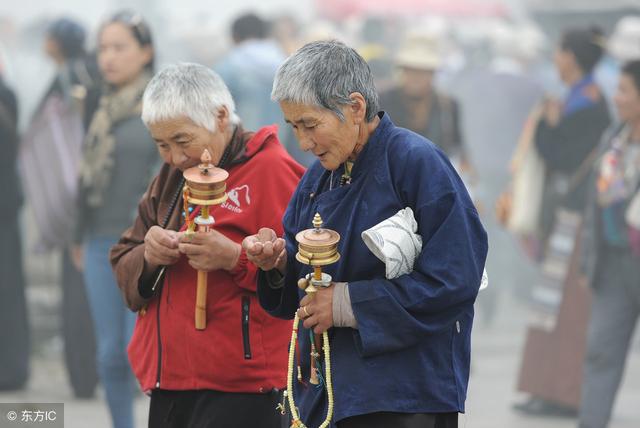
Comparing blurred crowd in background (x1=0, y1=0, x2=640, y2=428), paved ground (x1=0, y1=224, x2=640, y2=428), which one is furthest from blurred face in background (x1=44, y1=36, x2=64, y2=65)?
paved ground (x1=0, y1=224, x2=640, y2=428)

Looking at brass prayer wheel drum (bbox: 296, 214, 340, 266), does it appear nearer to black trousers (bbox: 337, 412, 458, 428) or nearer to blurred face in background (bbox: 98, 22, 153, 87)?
black trousers (bbox: 337, 412, 458, 428)

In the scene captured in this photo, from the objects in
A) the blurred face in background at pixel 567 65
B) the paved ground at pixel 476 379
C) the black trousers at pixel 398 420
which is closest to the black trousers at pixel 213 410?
the black trousers at pixel 398 420

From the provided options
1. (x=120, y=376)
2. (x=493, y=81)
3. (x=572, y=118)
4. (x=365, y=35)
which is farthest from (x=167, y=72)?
(x=365, y=35)

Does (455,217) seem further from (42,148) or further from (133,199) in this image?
(42,148)

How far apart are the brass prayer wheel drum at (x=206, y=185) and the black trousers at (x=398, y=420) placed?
722mm

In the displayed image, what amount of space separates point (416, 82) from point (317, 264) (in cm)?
512

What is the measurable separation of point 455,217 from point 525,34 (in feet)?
39.1

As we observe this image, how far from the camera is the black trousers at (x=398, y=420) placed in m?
3.06

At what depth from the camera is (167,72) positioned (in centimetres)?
376

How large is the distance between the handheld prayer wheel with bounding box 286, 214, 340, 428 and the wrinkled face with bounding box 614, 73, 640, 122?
340 centimetres

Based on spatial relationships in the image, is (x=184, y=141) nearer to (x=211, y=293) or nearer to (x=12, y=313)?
(x=211, y=293)

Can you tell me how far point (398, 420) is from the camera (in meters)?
3.06

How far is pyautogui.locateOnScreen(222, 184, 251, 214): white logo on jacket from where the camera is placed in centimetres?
372

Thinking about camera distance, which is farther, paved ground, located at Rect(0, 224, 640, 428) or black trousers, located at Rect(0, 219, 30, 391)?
black trousers, located at Rect(0, 219, 30, 391)
